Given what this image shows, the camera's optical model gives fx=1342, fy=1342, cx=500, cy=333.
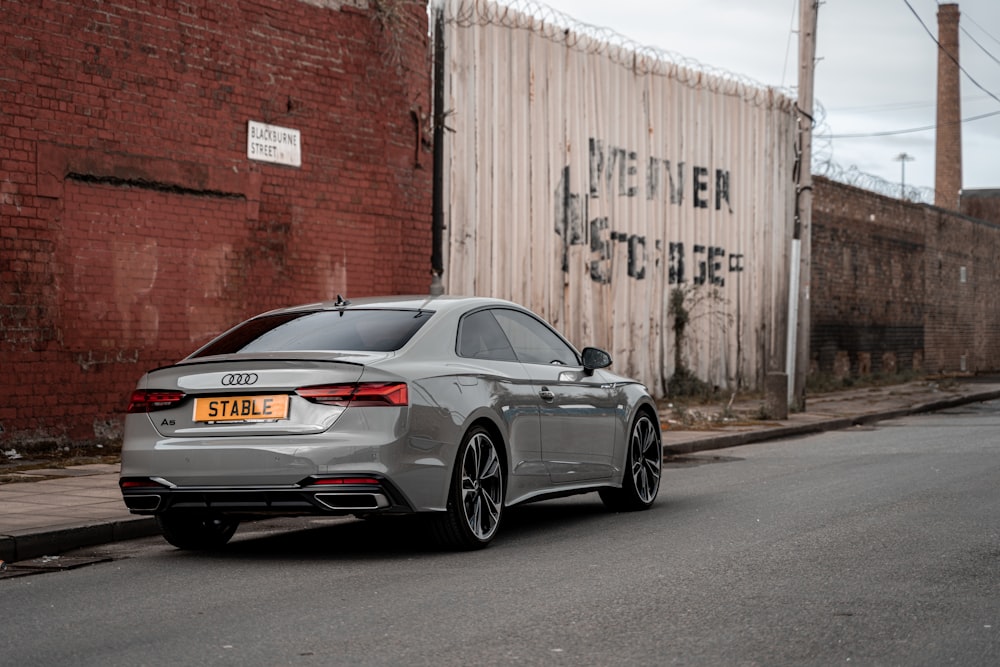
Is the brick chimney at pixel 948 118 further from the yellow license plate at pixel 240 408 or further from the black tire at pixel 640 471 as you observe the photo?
the yellow license plate at pixel 240 408

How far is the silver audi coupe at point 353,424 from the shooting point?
7.06 metres

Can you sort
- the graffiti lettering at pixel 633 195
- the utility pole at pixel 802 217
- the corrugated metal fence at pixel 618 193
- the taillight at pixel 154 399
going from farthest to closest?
the utility pole at pixel 802 217, the graffiti lettering at pixel 633 195, the corrugated metal fence at pixel 618 193, the taillight at pixel 154 399

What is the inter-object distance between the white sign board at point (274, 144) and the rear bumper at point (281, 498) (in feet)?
25.7

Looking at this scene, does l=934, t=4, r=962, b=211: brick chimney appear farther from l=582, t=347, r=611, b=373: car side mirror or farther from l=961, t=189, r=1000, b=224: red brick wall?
l=582, t=347, r=611, b=373: car side mirror

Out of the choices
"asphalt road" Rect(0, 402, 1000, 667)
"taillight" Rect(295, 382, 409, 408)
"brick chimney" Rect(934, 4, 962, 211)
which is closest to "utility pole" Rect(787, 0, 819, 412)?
"asphalt road" Rect(0, 402, 1000, 667)

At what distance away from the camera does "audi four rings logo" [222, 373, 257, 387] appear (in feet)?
23.8

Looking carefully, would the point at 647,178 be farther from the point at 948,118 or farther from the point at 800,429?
the point at 948,118

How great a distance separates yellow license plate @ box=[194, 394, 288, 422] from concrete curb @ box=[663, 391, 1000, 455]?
8129 millimetres

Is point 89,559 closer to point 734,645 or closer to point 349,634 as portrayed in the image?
point 349,634

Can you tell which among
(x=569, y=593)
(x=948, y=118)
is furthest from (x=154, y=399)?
(x=948, y=118)

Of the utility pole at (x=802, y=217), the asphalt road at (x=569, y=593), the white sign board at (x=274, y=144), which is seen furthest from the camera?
the utility pole at (x=802, y=217)

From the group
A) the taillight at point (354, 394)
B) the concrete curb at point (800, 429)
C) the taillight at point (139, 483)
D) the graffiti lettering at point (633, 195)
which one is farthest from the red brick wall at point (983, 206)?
the taillight at point (139, 483)

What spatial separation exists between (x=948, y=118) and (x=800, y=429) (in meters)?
38.1

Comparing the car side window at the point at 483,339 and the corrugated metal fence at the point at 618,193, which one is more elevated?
the corrugated metal fence at the point at 618,193
